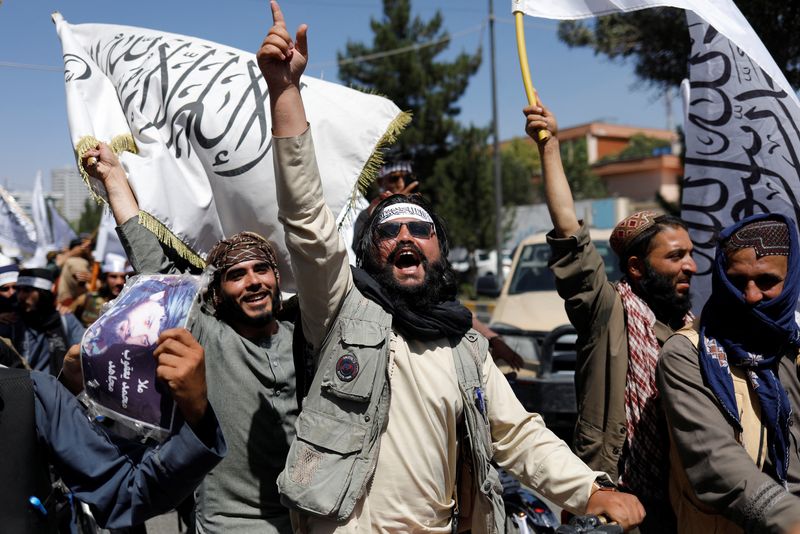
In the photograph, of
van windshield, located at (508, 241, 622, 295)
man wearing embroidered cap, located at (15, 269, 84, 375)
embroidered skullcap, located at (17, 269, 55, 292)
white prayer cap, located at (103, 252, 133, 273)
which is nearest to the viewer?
man wearing embroidered cap, located at (15, 269, 84, 375)

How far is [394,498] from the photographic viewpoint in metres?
2.20

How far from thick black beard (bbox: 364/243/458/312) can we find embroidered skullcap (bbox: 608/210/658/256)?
34.5 inches

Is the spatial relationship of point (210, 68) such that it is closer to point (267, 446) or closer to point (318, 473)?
point (267, 446)

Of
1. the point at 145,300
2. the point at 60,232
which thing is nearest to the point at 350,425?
the point at 145,300

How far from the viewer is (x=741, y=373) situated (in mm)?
2328

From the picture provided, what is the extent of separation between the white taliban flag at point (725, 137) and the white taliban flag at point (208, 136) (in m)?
0.89

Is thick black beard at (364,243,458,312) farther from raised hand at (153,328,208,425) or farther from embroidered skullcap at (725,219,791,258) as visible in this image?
embroidered skullcap at (725,219,791,258)

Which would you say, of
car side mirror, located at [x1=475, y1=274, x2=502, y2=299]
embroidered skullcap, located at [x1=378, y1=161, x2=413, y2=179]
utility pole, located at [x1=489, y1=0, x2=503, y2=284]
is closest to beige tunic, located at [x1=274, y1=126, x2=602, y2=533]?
embroidered skullcap, located at [x1=378, y1=161, x2=413, y2=179]

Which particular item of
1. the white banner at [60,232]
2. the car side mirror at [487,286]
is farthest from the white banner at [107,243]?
the car side mirror at [487,286]

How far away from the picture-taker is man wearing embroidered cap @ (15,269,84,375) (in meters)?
5.08

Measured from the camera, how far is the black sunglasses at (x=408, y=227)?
2473 millimetres

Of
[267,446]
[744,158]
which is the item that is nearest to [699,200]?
[744,158]

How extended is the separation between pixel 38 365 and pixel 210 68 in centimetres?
285

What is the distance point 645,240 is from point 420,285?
3.56 feet
